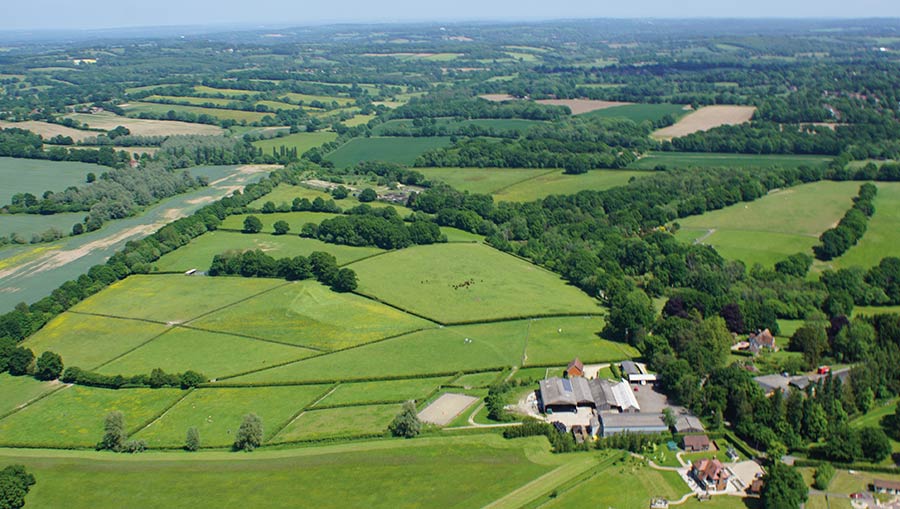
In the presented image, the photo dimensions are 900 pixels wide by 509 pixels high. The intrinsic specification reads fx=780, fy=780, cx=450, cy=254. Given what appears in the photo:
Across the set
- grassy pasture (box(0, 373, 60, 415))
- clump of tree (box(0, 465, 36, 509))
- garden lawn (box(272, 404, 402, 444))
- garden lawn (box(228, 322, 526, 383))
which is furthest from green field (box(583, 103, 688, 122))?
clump of tree (box(0, 465, 36, 509))

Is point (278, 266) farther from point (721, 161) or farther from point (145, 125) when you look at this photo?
point (145, 125)

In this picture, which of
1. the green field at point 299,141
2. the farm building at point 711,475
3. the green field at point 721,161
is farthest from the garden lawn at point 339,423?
the green field at point 299,141

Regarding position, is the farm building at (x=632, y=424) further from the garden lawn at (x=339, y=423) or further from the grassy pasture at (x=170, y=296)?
the grassy pasture at (x=170, y=296)

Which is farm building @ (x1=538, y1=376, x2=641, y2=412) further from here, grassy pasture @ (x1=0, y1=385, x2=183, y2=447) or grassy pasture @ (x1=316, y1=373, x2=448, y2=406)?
grassy pasture @ (x1=0, y1=385, x2=183, y2=447)

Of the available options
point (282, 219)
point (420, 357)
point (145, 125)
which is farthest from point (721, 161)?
point (145, 125)

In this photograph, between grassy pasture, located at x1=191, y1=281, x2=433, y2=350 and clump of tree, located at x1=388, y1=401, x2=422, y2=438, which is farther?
grassy pasture, located at x1=191, y1=281, x2=433, y2=350

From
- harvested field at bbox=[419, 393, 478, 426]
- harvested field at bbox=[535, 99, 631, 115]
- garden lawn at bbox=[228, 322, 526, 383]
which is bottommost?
harvested field at bbox=[419, 393, 478, 426]
